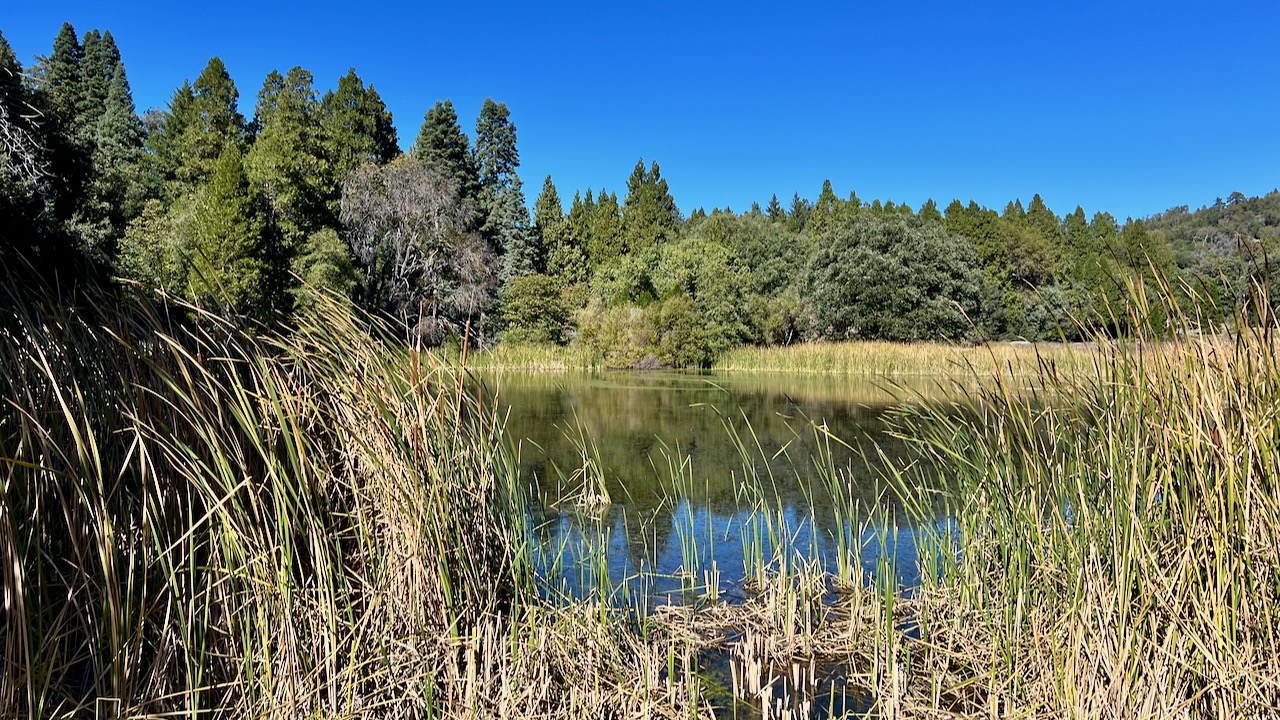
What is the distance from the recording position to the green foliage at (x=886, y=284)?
27.4 m

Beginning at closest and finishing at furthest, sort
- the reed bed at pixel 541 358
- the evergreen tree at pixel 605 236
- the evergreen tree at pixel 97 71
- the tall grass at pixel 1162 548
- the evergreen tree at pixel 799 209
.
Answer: the tall grass at pixel 1162 548, the reed bed at pixel 541 358, the evergreen tree at pixel 97 71, the evergreen tree at pixel 605 236, the evergreen tree at pixel 799 209

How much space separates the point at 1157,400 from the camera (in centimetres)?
213

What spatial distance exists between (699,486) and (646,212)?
3916 centimetres

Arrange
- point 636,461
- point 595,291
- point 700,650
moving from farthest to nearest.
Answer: point 595,291 < point 636,461 < point 700,650

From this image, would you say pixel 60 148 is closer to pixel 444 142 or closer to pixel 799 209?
pixel 444 142

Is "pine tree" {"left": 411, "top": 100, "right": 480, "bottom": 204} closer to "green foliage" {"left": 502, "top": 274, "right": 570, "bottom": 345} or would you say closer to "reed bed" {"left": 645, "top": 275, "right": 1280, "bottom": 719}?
"green foliage" {"left": 502, "top": 274, "right": 570, "bottom": 345}

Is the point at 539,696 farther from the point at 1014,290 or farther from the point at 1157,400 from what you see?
the point at 1014,290

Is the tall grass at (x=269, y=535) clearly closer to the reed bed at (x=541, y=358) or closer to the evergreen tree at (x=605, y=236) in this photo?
the reed bed at (x=541, y=358)

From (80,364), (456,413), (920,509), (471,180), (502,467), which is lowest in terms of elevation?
(920,509)

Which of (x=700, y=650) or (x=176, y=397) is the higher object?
(x=176, y=397)

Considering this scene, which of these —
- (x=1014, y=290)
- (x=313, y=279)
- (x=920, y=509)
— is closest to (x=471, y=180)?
(x=313, y=279)

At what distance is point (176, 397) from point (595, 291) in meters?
28.8

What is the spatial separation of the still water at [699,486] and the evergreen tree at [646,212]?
23538 millimetres

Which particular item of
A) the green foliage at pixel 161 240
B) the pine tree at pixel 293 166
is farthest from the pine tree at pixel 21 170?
the pine tree at pixel 293 166
